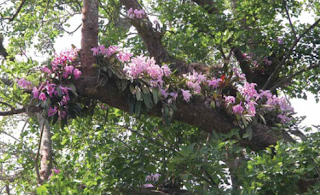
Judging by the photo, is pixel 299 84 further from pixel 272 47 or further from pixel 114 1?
pixel 114 1

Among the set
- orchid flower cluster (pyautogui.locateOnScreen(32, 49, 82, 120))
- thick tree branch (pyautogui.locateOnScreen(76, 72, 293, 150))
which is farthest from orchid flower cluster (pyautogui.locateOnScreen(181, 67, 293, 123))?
orchid flower cluster (pyautogui.locateOnScreen(32, 49, 82, 120))

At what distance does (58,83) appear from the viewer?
156 inches

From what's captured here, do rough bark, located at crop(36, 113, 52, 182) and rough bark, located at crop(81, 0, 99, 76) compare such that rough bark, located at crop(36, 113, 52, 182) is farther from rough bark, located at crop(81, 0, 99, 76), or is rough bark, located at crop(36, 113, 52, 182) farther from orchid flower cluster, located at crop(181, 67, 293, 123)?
orchid flower cluster, located at crop(181, 67, 293, 123)

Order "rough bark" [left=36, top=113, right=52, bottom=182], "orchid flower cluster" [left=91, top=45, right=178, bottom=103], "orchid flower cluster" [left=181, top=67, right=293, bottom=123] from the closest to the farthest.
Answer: "orchid flower cluster" [left=91, top=45, right=178, bottom=103] → "orchid flower cluster" [left=181, top=67, right=293, bottom=123] → "rough bark" [left=36, top=113, right=52, bottom=182]

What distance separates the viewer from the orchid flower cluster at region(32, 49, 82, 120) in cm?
388

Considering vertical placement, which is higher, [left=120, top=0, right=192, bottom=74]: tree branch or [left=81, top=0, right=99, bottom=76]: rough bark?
[left=120, top=0, right=192, bottom=74]: tree branch

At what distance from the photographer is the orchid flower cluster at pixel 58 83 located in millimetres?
3875

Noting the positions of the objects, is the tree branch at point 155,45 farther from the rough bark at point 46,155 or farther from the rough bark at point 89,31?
the rough bark at point 46,155

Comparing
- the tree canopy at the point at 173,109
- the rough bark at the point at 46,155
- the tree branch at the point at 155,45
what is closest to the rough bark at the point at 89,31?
the tree canopy at the point at 173,109

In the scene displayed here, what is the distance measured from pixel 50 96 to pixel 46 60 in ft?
1.25

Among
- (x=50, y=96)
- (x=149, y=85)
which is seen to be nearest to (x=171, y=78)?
(x=149, y=85)

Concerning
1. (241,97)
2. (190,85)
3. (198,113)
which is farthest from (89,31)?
(241,97)

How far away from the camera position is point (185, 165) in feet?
13.3

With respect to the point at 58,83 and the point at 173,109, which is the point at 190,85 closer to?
the point at 173,109
